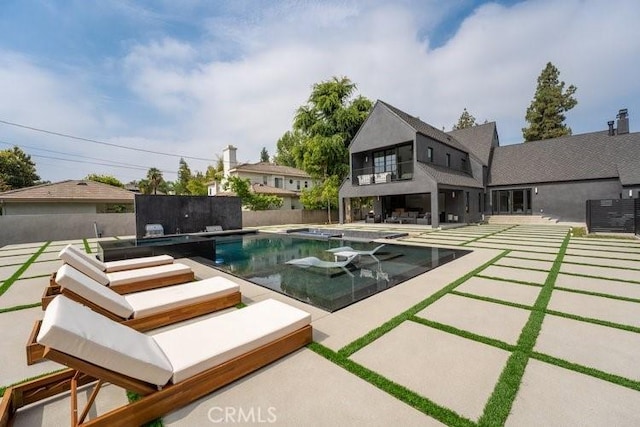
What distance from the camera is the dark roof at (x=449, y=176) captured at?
52.2 feet

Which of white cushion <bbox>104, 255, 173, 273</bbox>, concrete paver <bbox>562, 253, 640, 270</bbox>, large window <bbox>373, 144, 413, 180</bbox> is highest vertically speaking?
large window <bbox>373, 144, 413, 180</bbox>

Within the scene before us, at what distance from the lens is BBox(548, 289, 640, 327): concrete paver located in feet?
11.8

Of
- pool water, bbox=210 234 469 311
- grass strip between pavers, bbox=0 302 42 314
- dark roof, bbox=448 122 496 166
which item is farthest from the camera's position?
dark roof, bbox=448 122 496 166

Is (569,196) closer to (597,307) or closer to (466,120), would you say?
(597,307)

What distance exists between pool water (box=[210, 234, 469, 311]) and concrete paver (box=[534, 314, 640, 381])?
236 cm

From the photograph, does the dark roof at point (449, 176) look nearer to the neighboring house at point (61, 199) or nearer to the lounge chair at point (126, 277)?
the lounge chair at point (126, 277)

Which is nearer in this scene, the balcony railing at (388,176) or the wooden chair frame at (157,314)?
the wooden chair frame at (157,314)

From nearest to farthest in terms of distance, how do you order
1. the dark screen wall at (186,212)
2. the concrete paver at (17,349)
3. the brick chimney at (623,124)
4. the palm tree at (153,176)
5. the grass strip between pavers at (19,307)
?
the concrete paver at (17,349)
the grass strip between pavers at (19,307)
the dark screen wall at (186,212)
the brick chimney at (623,124)
the palm tree at (153,176)

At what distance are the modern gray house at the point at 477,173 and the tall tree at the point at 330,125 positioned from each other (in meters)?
3.84

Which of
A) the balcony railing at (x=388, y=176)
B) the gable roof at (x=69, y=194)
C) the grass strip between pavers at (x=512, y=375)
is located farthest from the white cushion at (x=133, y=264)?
the gable roof at (x=69, y=194)

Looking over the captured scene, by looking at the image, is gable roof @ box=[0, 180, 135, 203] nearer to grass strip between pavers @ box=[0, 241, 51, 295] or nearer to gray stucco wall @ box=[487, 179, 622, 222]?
grass strip between pavers @ box=[0, 241, 51, 295]

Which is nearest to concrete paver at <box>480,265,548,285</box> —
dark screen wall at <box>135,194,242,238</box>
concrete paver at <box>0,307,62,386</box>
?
concrete paver at <box>0,307,62,386</box>

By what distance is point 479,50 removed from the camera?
12641mm

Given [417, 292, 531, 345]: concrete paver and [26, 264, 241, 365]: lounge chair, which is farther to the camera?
[417, 292, 531, 345]: concrete paver
